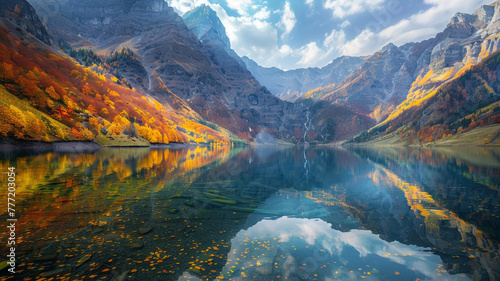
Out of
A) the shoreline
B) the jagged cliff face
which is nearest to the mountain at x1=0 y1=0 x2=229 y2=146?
→ the shoreline

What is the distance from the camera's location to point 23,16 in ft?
599

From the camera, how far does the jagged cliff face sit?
167 meters

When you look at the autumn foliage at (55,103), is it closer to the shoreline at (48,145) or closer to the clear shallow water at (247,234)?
the shoreline at (48,145)

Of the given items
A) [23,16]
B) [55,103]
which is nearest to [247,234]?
[55,103]

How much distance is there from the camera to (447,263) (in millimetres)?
11477

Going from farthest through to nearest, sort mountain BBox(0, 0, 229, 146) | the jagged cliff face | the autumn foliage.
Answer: the jagged cliff face < mountain BBox(0, 0, 229, 146) < the autumn foliage

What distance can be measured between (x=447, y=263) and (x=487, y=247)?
368cm

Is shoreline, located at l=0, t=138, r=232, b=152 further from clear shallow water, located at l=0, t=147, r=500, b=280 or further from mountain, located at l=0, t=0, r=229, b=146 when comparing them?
clear shallow water, located at l=0, t=147, r=500, b=280

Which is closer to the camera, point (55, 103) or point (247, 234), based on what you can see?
point (247, 234)

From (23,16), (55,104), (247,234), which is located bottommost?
(247,234)

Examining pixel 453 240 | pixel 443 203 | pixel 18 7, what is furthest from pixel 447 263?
pixel 18 7

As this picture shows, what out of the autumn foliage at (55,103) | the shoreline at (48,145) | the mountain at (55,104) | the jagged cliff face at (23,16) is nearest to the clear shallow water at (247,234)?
the shoreline at (48,145)

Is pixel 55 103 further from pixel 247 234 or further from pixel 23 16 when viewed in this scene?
pixel 23 16

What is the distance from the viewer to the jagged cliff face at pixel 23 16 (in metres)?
167
